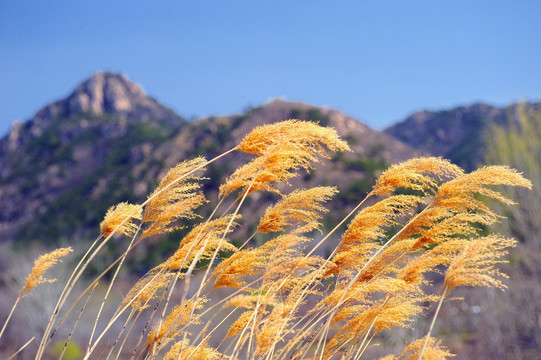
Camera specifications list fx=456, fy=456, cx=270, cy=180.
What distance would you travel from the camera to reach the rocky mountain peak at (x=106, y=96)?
73.0 metres

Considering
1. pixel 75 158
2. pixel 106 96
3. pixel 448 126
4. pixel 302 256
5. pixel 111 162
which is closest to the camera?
pixel 302 256

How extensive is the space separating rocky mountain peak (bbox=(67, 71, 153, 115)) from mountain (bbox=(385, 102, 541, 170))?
42.7 metres

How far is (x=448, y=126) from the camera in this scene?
5988cm

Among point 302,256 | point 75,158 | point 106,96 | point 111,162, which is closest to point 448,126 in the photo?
point 111,162

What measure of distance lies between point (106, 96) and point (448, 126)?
177ft

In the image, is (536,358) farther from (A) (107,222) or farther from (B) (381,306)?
(A) (107,222)

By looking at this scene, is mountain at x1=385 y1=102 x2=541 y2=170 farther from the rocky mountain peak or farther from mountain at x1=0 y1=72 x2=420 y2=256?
the rocky mountain peak

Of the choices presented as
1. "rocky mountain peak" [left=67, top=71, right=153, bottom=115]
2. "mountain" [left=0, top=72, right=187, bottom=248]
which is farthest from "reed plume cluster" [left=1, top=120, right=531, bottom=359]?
"rocky mountain peak" [left=67, top=71, right=153, bottom=115]

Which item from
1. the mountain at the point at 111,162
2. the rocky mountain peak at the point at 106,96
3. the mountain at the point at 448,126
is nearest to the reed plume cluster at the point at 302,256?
the mountain at the point at 111,162

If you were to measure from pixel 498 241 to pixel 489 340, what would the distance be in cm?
1194

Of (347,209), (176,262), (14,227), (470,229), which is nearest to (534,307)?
(470,229)

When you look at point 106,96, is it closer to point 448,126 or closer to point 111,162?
point 111,162

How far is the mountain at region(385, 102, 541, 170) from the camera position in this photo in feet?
169

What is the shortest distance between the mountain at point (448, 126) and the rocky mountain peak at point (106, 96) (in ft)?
140
